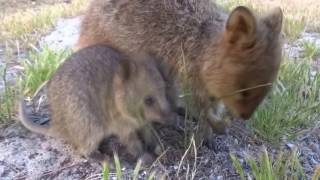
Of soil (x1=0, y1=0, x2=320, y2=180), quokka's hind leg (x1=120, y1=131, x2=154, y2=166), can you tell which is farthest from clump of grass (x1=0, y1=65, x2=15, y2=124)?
quokka's hind leg (x1=120, y1=131, x2=154, y2=166)

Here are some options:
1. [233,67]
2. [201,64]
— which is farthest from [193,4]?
[233,67]

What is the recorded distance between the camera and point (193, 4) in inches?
149

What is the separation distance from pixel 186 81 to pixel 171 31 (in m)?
0.44

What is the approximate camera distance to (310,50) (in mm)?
5375

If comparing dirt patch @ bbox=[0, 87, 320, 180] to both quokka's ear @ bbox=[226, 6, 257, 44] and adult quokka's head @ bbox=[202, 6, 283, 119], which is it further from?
quokka's ear @ bbox=[226, 6, 257, 44]

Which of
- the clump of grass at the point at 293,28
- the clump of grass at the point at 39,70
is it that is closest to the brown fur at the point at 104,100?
the clump of grass at the point at 39,70

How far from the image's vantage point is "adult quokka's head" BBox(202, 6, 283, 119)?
9.80 feet

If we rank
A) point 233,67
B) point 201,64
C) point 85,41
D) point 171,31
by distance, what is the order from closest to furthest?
point 233,67 → point 201,64 → point 171,31 → point 85,41

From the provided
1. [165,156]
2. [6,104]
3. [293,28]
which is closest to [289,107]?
[165,156]

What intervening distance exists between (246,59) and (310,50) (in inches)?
101

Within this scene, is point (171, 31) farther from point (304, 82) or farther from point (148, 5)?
point (304, 82)

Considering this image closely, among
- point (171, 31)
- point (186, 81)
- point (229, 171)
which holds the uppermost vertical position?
point (171, 31)

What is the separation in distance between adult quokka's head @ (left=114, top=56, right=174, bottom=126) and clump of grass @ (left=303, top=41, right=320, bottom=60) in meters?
2.71

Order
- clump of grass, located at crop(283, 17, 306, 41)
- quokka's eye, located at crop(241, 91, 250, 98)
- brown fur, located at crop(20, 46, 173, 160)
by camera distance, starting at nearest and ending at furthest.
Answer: brown fur, located at crop(20, 46, 173, 160), quokka's eye, located at crop(241, 91, 250, 98), clump of grass, located at crop(283, 17, 306, 41)
